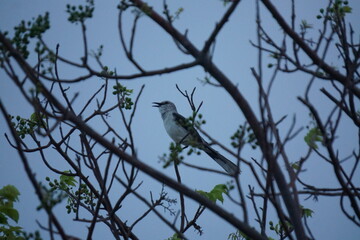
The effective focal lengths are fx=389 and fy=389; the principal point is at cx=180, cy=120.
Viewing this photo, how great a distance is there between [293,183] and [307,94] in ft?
2.14

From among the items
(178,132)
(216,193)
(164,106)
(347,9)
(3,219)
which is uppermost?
(164,106)

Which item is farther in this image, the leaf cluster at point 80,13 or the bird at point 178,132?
the bird at point 178,132

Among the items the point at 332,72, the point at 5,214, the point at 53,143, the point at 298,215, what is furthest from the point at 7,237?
the point at 332,72

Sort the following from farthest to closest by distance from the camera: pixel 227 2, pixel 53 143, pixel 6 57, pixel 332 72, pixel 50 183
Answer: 1. pixel 50 183
2. pixel 53 143
3. pixel 332 72
4. pixel 227 2
5. pixel 6 57

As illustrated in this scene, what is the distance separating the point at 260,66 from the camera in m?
2.54

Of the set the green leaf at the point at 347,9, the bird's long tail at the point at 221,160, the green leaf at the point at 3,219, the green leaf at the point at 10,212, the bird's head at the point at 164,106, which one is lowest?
the green leaf at the point at 3,219

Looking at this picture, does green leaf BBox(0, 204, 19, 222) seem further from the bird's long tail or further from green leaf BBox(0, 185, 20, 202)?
the bird's long tail

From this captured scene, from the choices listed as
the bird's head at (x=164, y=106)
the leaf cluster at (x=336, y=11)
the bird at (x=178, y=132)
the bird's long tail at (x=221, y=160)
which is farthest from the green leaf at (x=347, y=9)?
the bird's head at (x=164, y=106)

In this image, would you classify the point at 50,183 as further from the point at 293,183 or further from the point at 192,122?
the point at 293,183

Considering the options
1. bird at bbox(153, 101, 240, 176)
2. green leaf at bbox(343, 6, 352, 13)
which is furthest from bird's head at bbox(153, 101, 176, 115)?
green leaf at bbox(343, 6, 352, 13)

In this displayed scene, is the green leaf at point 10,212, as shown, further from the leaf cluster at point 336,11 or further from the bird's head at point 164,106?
the bird's head at point 164,106

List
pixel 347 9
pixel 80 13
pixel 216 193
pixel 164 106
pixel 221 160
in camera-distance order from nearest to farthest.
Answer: pixel 80 13 → pixel 347 9 → pixel 216 193 → pixel 221 160 → pixel 164 106

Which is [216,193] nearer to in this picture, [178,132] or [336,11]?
[336,11]

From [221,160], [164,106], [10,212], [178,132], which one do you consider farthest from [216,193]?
[164,106]
